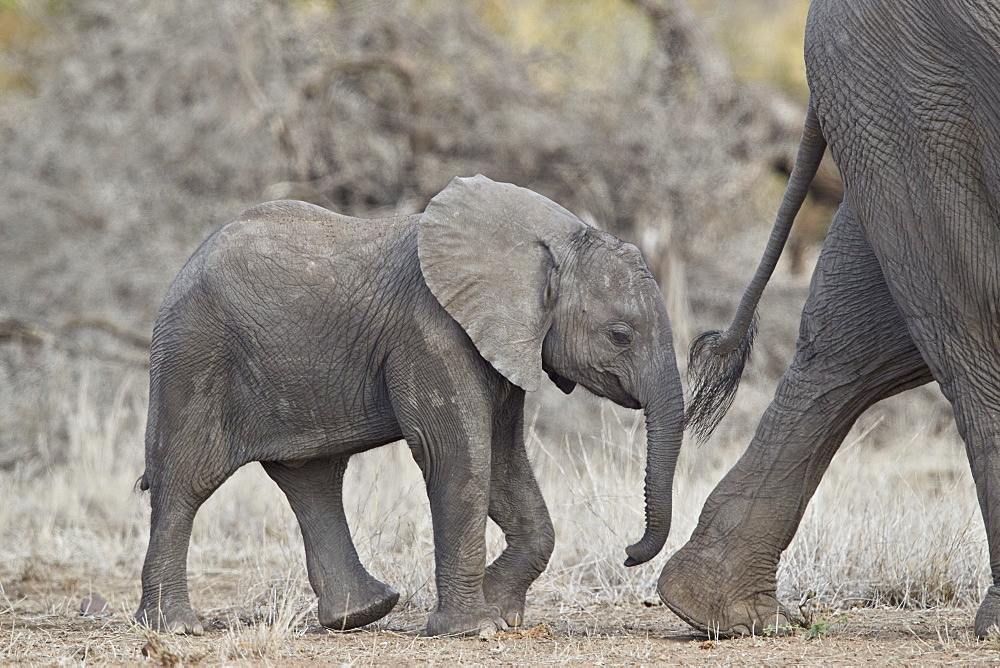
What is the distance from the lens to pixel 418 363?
491 centimetres

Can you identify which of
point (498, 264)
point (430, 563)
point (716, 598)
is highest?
point (498, 264)

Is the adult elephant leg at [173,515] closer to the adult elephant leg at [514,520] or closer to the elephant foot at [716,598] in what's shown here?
the adult elephant leg at [514,520]

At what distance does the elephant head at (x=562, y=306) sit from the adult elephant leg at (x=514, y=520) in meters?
0.38

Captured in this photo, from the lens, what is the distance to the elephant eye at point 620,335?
4.91 meters

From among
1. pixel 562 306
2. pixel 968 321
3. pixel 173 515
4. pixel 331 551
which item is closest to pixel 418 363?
pixel 562 306

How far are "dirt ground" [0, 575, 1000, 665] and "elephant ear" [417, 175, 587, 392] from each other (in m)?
0.97

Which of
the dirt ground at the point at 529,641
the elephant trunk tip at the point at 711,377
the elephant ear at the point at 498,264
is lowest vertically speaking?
the dirt ground at the point at 529,641

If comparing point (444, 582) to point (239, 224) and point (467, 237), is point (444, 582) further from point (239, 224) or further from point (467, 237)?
point (239, 224)

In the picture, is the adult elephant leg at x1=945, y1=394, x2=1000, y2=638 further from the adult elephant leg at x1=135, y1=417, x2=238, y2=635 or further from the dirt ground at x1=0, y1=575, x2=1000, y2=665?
the adult elephant leg at x1=135, y1=417, x2=238, y2=635

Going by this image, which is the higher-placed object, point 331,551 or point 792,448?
point 792,448

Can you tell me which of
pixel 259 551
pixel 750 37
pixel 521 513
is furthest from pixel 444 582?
pixel 750 37

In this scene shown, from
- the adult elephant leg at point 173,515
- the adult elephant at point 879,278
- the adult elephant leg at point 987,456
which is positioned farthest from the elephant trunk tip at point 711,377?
the adult elephant leg at point 173,515

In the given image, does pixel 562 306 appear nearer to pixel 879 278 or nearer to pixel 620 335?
pixel 620 335

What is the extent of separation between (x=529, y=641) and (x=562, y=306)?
4.06ft
